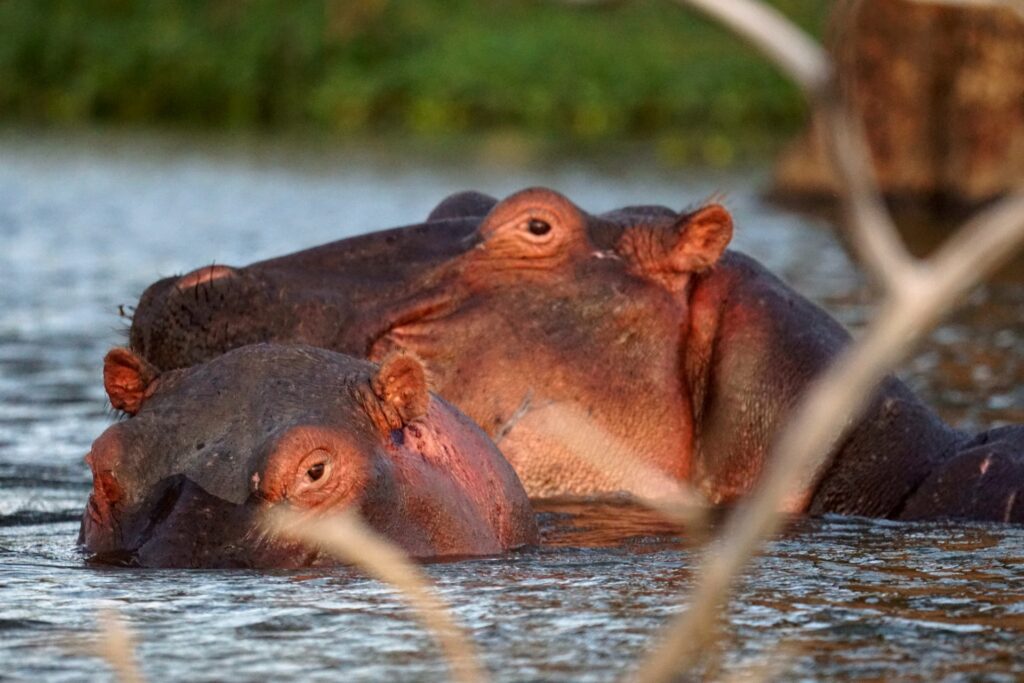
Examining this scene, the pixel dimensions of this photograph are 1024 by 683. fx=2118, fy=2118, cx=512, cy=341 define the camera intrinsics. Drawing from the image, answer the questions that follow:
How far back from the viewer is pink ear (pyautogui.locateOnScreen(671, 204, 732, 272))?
19.9 feet

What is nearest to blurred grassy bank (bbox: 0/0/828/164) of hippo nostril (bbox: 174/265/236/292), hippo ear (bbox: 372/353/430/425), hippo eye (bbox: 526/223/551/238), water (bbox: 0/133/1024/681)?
water (bbox: 0/133/1024/681)

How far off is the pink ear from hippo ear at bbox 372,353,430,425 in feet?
5.35

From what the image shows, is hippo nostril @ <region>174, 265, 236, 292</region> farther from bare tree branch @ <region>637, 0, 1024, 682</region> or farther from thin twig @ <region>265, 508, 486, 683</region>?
bare tree branch @ <region>637, 0, 1024, 682</region>

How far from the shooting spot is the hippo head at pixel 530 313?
5.97m

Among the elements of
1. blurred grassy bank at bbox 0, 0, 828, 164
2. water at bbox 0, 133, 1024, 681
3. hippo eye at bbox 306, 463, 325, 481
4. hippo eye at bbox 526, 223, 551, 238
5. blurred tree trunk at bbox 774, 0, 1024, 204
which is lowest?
water at bbox 0, 133, 1024, 681

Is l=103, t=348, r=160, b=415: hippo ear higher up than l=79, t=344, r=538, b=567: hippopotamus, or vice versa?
l=103, t=348, r=160, b=415: hippo ear

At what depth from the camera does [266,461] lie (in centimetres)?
440

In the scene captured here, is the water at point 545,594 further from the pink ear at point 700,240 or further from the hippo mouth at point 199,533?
the pink ear at point 700,240

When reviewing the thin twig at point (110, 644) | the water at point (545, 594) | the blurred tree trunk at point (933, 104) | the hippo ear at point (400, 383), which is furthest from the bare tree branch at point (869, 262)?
the blurred tree trunk at point (933, 104)

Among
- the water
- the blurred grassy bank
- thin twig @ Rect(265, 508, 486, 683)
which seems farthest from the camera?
the blurred grassy bank

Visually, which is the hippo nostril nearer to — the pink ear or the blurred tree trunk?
the pink ear

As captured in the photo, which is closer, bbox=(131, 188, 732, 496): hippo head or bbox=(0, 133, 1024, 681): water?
bbox=(0, 133, 1024, 681): water

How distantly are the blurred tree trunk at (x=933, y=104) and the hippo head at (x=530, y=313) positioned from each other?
11557 mm

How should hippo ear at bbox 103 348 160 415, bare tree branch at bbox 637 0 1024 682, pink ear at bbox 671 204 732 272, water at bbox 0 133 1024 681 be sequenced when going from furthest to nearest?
pink ear at bbox 671 204 732 272, hippo ear at bbox 103 348 160 415, water at bbox 0 133 1024 681, bare tree branch at bbox 637 0 1024 682
